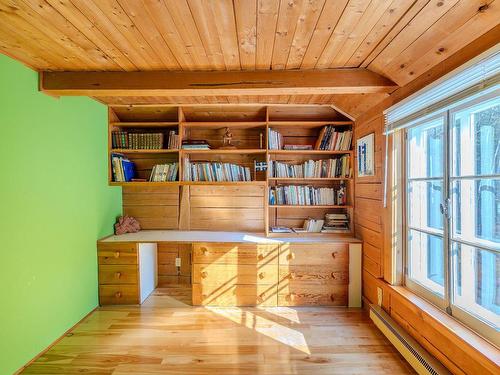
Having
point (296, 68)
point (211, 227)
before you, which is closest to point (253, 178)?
point (211, 227)

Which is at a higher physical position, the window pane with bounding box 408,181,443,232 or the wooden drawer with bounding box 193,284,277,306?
the window pane with bounding box 408,181,443,232

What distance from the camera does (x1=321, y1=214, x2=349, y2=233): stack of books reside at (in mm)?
3002

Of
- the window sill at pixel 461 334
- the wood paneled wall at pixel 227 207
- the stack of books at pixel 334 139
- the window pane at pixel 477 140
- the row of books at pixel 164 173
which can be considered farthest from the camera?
the wood paneled wall at pixel 227 207

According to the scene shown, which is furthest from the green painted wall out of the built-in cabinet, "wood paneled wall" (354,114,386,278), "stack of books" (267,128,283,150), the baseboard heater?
"wood paneled wall" (354,114,386,278)

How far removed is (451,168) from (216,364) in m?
2.09

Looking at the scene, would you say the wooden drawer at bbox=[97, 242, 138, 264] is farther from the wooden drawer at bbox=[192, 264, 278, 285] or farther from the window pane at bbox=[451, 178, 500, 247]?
the window pane at bbox=[451, 178, 500, 247]

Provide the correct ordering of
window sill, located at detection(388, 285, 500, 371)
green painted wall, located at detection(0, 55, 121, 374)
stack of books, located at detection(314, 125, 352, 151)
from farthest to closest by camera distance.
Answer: stack of books, located at detection(314, 125, 352, 151)
green painted wall, located at detection(0, 55, 121, 374)
window sill, located at detection(388, 285, 500, 371)

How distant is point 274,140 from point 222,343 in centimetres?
209

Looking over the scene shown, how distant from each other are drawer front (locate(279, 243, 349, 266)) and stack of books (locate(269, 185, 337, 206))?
542 millimetres

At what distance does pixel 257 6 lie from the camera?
4.27 feet

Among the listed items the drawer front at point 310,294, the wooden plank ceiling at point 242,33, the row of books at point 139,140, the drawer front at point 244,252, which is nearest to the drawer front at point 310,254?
the drawer front at point 244,252

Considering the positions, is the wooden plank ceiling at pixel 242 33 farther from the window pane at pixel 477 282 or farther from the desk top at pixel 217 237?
the desk top at pixel 217 237

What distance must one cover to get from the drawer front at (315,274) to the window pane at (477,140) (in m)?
1.48

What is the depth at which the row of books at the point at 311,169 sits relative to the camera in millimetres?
2986
